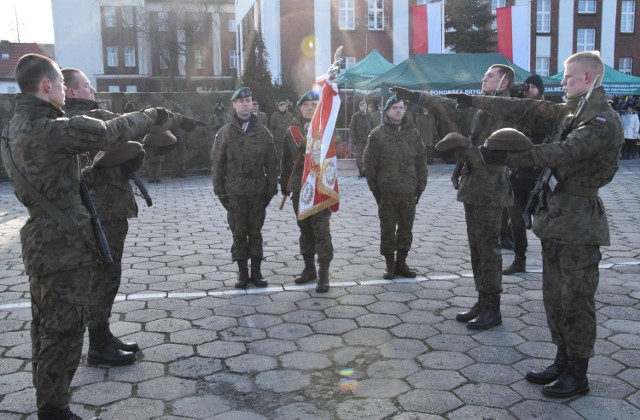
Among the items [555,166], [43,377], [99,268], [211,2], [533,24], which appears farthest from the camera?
[211,2]

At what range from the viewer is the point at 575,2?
128 ft

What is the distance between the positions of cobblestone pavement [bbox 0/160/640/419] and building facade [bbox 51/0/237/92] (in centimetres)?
4354

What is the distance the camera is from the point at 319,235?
632 cm

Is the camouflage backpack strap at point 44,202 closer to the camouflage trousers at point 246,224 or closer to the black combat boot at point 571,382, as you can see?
the camouflage trousers at point 246,224

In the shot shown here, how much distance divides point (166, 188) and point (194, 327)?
9.98 m

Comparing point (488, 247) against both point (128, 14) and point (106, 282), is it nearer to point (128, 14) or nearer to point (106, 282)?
point (106, 282)

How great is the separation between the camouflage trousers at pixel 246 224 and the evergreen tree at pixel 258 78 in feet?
64.0

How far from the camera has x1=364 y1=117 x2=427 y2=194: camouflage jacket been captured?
6438 mm

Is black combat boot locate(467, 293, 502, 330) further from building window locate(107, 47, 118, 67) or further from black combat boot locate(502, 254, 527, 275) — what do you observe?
building window locate(107, 47, 118, 67)

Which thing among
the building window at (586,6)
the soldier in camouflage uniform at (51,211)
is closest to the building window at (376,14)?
the building window at (586,6)

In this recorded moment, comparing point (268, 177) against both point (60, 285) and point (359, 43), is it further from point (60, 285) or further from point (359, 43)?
point (359, 43)

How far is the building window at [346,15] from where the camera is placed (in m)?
33.9

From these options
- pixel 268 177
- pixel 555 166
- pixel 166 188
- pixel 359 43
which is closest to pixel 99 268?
pixel 268 177

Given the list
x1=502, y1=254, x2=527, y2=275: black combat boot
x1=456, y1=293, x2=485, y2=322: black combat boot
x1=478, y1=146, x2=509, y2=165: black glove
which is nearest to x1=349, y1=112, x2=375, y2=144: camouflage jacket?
x1=502, y1=254, x2=527, y2=275: black combat boot
